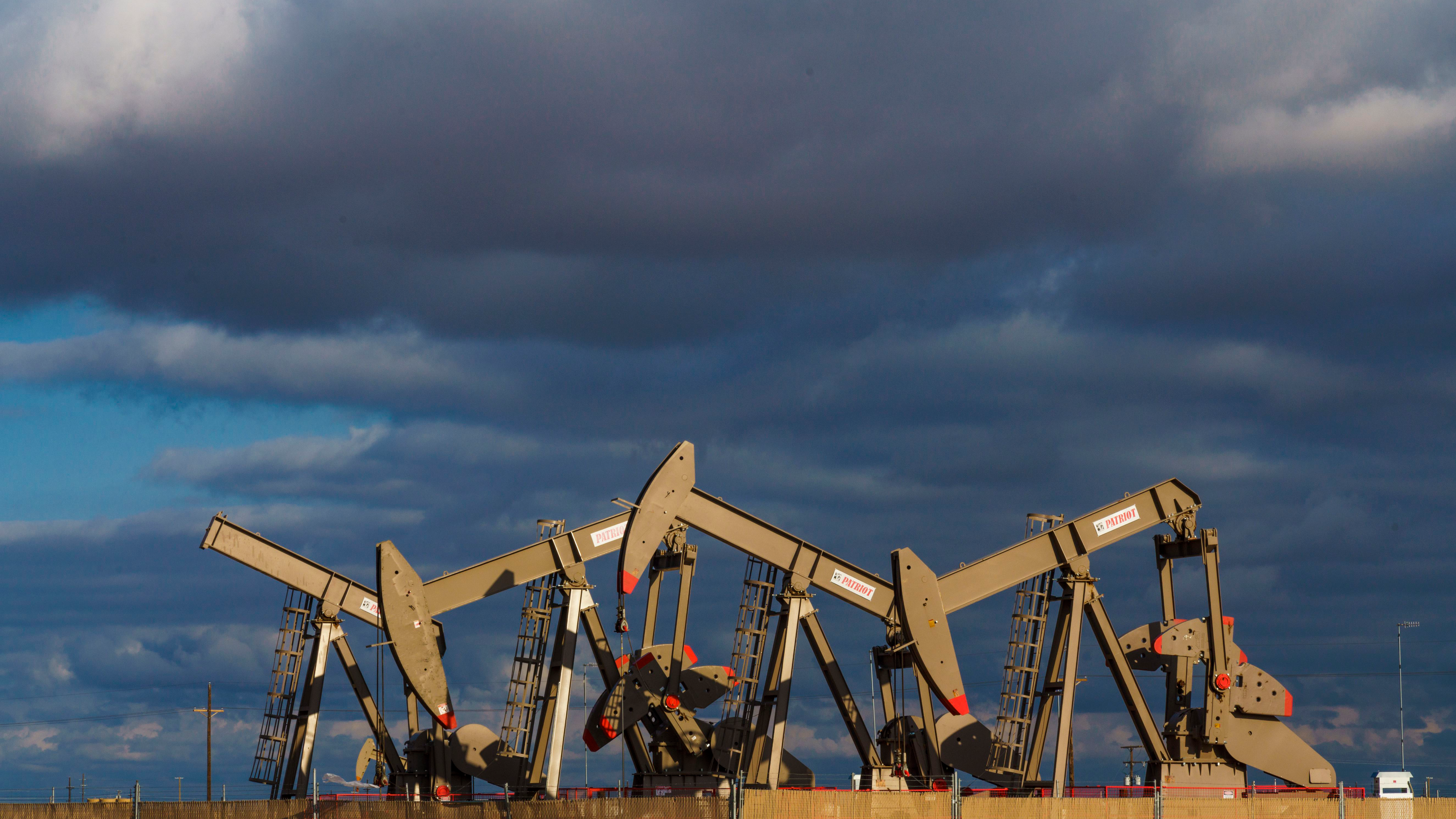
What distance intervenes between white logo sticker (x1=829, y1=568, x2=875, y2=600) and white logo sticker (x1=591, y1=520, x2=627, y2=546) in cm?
496

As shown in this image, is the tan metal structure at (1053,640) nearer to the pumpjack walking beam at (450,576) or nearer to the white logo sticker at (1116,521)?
the white logo sticker at (1116,521)

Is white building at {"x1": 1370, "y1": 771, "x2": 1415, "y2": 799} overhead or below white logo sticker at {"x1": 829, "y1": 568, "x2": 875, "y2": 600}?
below

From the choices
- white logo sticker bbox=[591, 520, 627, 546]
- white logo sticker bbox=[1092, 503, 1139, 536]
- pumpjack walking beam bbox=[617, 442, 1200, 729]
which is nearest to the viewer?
pumpjack walking beam bbox=[617, 442, 1200, 729]

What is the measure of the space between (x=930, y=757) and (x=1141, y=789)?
491 centimetres

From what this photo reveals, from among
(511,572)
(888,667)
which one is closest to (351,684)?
(511,572)

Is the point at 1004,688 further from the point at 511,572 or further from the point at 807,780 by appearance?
the point at 511,572

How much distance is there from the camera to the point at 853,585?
32.8 m

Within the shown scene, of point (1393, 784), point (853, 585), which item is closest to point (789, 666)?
point (853, 585)

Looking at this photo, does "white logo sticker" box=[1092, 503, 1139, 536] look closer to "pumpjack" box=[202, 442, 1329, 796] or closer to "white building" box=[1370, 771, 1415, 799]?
"pumpjack" box=[202, 442, 1329, 796]

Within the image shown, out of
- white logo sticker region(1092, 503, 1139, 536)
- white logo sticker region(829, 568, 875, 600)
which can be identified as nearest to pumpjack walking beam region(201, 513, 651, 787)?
white logo sticker region(829, 568, 875, 600)

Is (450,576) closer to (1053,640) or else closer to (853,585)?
(853,585)

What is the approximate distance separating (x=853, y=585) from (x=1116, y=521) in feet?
19.8

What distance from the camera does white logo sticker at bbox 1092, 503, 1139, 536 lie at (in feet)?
110

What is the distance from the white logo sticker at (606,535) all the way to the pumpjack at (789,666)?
2.5 inches
